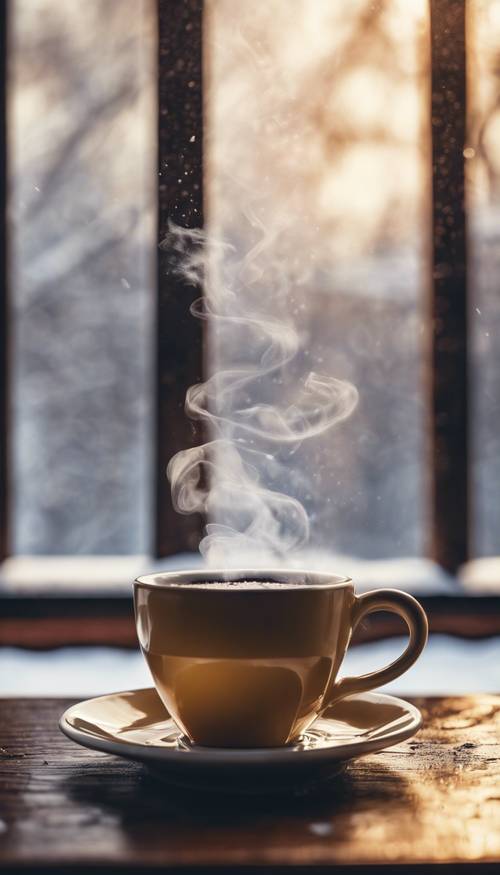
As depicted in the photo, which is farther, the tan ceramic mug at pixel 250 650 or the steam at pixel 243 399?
the steam at pixel 243 399

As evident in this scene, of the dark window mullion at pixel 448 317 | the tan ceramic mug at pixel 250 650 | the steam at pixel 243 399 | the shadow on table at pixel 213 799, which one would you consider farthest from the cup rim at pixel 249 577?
the dark window mullion at pixel 448 317

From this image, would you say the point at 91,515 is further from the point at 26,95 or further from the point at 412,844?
the point at 412,844

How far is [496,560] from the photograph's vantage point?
1.81m

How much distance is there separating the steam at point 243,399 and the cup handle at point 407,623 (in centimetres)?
112

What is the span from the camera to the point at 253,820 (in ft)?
1.35

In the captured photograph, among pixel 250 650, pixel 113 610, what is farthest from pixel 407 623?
pixel 113 610

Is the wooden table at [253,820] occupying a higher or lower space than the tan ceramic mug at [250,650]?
lower

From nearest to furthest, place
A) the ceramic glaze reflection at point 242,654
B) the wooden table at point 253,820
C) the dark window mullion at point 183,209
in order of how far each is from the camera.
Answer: the wooden table at point 253,820 < the ceramic glaze reflection at point 242,654 < the dark window mullion at point 183,209

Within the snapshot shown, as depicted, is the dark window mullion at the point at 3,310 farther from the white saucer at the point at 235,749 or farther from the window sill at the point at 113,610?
the white saucer at the point at 235,749

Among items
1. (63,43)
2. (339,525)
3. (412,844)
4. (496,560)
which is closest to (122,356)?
(339,525)

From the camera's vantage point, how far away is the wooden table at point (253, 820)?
0.37 meters

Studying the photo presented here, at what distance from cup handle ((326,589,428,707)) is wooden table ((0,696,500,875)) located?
4cm

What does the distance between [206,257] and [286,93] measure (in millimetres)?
374

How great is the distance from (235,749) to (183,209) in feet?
4.52
